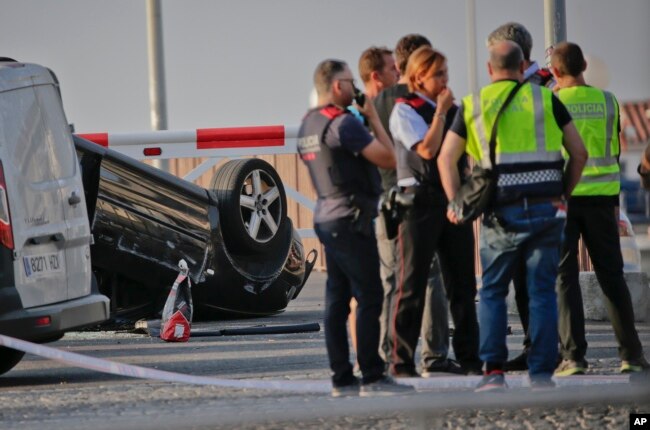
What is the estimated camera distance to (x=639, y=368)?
7988 millimetres

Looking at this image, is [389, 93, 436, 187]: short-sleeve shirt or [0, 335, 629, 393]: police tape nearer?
[0, 335, 629, 393]: police tape

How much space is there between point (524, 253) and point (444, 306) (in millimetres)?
1002

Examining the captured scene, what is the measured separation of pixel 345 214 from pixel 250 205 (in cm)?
427

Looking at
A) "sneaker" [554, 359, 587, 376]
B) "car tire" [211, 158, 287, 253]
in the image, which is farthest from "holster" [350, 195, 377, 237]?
"car tire" [211, 158, 287, 253]

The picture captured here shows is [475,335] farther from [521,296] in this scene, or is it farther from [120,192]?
[120,192]

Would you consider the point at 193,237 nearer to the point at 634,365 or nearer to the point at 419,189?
→ the point at 419,189

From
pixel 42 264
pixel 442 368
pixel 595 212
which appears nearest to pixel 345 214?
pixel 442 368

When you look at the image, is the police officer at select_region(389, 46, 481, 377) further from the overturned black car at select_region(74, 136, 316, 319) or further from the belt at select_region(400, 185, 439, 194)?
the overturned black car at select_region(74, 136, 316, 319)

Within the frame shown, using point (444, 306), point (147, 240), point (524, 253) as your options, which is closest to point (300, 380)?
point (444, 306)

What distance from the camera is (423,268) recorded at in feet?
25.0

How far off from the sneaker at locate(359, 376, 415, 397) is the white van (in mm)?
1985

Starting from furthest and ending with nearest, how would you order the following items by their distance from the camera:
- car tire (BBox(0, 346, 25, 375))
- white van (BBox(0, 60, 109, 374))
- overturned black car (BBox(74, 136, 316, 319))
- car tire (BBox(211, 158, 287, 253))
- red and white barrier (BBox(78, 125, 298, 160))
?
red and white barrier (BBox(78, 125, 298, 160))
car tire (BBox(211, 158, 287, 253))
overturned black car (BBox(74, 136, 316, 319))
car tire (BBox(0, 346, 25, 375))
white van (BBox(0, 60, 109, 374))

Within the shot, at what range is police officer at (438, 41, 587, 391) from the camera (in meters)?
7.19

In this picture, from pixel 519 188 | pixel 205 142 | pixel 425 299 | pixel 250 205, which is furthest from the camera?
pixel 205 142
